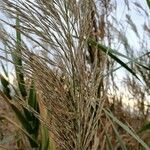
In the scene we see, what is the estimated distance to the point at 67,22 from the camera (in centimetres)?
89

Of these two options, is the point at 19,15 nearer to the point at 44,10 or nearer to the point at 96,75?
the point at 44,10

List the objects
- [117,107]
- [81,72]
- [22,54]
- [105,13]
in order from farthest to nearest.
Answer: [117,107] → [105,13] → [22,54] → [81,72]

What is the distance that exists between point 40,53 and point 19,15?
0.35 ft

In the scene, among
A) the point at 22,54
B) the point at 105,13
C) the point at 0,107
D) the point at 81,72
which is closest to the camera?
the point at 81,72

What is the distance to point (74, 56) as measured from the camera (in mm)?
879

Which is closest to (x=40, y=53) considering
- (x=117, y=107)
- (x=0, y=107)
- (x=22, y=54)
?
(x=22, y=54)

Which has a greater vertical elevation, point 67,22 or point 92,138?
point 67,22

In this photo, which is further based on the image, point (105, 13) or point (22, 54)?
point (105, 13)

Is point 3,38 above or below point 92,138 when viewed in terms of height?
above

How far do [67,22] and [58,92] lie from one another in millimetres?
155

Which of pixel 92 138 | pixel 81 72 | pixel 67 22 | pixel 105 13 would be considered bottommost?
pixel 92 138

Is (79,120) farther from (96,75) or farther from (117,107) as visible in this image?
(117,107)

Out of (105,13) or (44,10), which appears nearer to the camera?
(44,10)

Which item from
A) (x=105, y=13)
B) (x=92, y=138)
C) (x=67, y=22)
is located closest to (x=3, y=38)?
(x=67, y=22)
